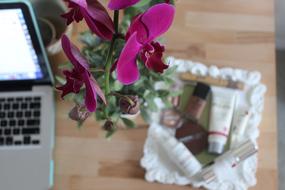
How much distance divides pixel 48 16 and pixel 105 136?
0.25 m

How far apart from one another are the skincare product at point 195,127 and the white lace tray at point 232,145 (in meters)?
0.02

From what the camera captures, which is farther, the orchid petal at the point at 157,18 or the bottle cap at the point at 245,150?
the bottle cap at the point at 245,150

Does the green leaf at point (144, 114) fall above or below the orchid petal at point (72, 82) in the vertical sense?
below

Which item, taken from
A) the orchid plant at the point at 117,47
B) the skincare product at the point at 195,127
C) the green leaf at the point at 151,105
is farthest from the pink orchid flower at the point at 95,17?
the skincare product at the point at 195,127

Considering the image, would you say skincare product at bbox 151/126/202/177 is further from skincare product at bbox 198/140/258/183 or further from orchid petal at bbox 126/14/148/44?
orchid petal at bbox 126/14/148/44

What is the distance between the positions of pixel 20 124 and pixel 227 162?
0.36 meters

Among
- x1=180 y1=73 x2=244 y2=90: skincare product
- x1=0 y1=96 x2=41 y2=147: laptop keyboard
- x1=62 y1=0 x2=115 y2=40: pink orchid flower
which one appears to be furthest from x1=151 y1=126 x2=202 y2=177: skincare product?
x1=62 y1=0 x2=115 y2=40: pink orchid flower

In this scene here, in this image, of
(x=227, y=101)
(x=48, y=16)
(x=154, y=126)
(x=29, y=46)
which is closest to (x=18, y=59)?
(x=29, y=46)

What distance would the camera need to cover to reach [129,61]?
1.24ft

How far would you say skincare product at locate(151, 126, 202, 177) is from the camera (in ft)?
2.28

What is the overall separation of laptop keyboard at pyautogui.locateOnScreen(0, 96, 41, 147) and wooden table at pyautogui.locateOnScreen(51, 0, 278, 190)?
1.9 inches

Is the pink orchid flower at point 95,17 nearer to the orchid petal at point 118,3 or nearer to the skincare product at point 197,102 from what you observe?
the orchid petal at point 118,3

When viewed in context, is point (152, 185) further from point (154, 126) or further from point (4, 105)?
point (4, 105)

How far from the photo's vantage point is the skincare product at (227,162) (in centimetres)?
68
